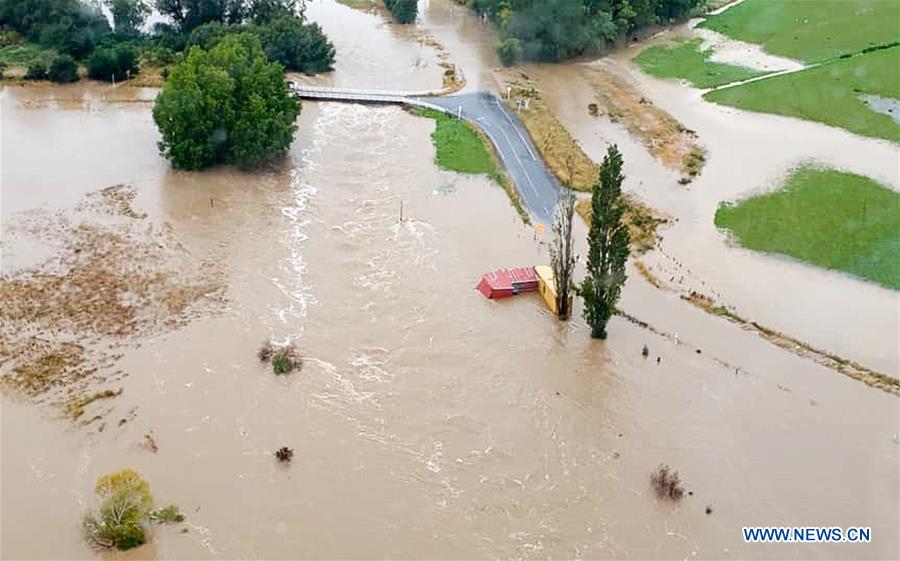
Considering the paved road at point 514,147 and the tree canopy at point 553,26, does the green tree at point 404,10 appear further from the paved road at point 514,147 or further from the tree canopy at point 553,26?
the paved road at point 514,147

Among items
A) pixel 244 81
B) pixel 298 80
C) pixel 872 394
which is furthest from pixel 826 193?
pixel 298 80

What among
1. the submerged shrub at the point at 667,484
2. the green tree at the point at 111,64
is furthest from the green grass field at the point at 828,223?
the green tree at the point at 111,64

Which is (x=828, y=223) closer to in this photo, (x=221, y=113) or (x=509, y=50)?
(x=221, y=113)

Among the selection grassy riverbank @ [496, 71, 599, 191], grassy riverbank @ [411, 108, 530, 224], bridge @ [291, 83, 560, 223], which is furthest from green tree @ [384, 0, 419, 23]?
grassy riverbank @ [411, 108, 530, 224]

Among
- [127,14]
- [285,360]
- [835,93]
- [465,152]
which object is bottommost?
[285,360]

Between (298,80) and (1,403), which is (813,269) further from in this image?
(298,80)

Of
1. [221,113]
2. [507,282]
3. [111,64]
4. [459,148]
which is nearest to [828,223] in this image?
[507,282]

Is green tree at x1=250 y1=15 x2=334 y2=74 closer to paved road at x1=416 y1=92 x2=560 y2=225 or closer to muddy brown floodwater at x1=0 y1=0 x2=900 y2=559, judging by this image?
paved road at x1=416 y1=92 x2=560 y2=225

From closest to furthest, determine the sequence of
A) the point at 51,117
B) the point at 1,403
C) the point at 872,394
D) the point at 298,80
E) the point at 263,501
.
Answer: the point at 263,501 → the point at 1,403 → the point at 872,394 → the point at 51,117 → the point at 298,80
